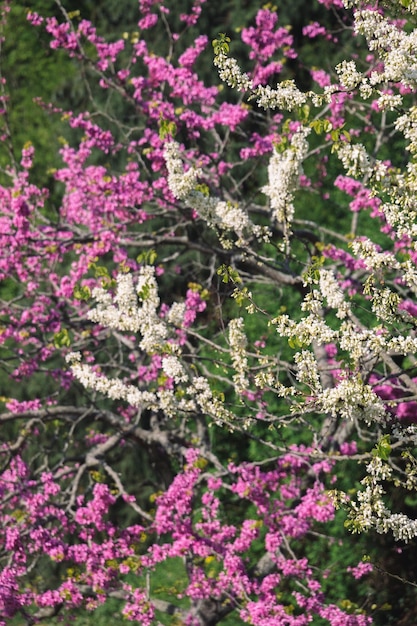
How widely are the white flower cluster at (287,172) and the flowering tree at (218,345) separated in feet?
0.04

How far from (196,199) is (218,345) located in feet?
7.31

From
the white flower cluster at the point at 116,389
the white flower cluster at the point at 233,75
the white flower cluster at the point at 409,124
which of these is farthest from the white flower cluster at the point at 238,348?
the white flower cluster at the point at 409,124

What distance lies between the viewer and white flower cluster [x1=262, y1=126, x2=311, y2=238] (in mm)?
4173

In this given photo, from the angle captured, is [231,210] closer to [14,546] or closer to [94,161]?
[14,546]

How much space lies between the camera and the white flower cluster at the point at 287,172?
4173 mm

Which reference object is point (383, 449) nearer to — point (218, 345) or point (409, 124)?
point (409, 124)

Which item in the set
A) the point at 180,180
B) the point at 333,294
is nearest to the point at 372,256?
the point at 333,294

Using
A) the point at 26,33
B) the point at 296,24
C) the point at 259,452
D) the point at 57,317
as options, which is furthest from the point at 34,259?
the point at 26,33

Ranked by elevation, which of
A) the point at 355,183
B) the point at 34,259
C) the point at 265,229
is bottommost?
the point at 265,229

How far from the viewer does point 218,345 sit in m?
6.57

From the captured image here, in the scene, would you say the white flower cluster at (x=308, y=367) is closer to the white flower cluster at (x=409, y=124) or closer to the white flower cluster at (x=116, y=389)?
the white flower cluster at (x=409, y=124)

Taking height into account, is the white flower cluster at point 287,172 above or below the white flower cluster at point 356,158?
above

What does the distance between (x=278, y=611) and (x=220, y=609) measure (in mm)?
977

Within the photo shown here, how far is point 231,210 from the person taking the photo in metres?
4.62
